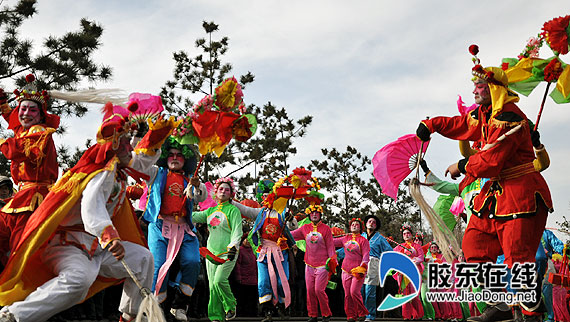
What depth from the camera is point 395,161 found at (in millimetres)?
5953

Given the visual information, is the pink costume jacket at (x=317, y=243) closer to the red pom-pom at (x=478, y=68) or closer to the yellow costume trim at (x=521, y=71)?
the yellow costume trim at (x=521, y=71)

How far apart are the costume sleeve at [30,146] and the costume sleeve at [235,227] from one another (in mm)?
3542

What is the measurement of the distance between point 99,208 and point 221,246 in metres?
4.67

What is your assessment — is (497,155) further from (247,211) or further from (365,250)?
(365,250)

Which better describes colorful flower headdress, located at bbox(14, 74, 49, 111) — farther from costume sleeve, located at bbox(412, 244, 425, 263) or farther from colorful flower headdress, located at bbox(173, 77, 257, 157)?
costume sleeve, located at bbox(412, 244, 425, 263)

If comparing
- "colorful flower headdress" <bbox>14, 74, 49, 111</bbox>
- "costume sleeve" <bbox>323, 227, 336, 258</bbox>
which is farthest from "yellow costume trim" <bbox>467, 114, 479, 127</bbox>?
"costume sleeve" <bbox>323, 227, 336, 258</bbox>

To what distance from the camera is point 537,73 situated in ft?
17.9

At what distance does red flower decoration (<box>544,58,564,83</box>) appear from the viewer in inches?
210

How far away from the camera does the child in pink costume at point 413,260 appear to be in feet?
47.2

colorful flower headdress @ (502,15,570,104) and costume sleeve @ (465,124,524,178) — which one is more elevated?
colorful flower headdress @ (502,15,570,104)

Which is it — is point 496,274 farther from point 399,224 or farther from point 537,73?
point 399,224

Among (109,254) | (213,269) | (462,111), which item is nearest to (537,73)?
(462,111)

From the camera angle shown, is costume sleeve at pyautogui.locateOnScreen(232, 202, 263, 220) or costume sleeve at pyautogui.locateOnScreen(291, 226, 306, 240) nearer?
costume sleeve at pyautogui.locateOnScreen(232, 202, 263, 220)

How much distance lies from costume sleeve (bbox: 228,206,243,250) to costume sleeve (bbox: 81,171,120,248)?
4.12m
